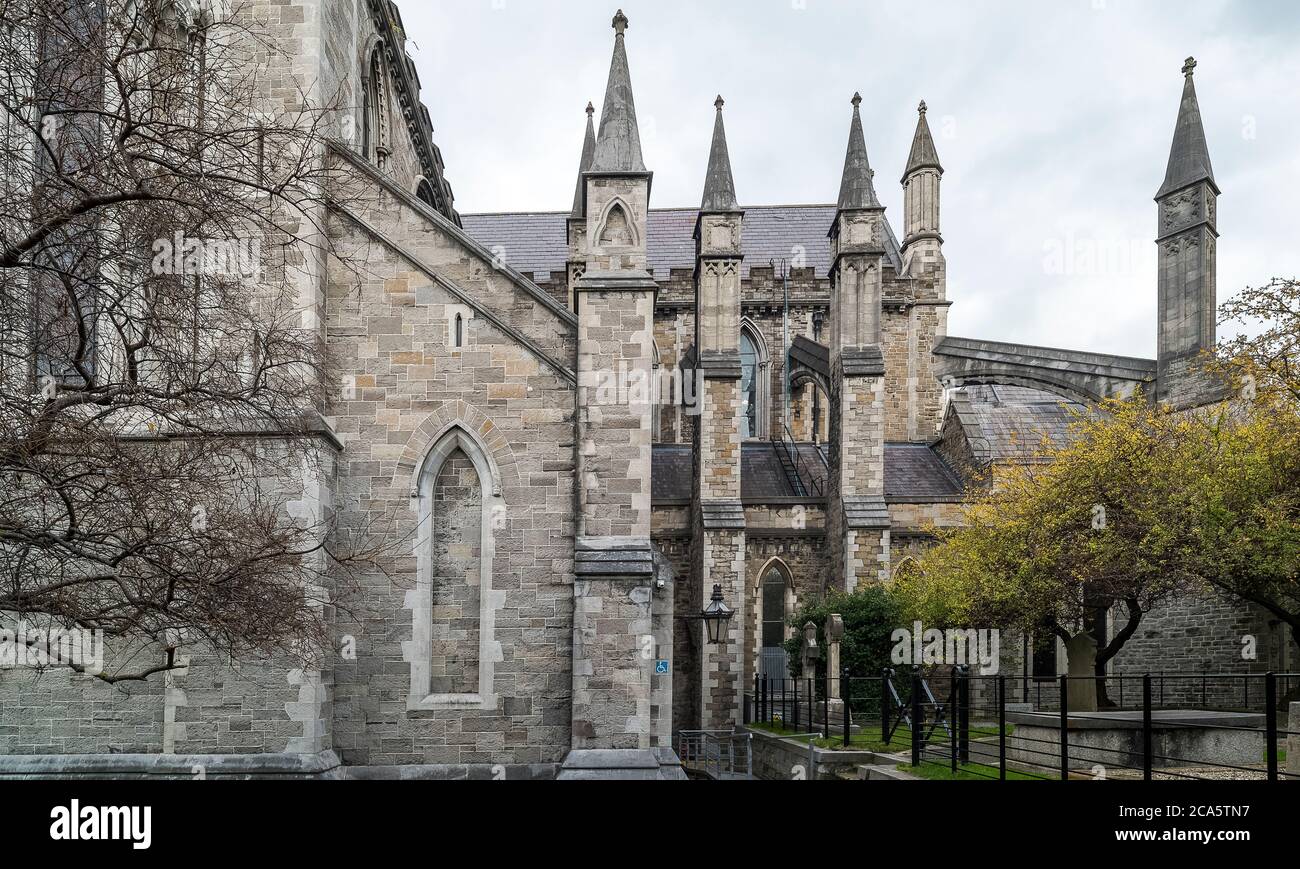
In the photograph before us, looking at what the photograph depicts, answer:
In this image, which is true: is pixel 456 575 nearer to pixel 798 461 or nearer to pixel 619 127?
pixel 619 127

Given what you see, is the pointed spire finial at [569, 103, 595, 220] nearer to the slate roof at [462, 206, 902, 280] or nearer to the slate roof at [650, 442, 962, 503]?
the slate roof at [462, 206, 902, 280]

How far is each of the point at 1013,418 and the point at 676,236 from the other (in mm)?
14510

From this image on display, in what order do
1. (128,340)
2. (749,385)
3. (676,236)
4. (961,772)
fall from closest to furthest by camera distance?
1. (128,340)
2. (961,772)
3. (749,385)
4. (676,236)

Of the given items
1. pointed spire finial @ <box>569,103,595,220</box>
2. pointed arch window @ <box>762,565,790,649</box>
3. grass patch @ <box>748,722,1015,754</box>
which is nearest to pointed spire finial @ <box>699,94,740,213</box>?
pointed spire finial @ <box>569,103,595,220</box>

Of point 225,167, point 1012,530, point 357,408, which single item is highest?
point 225,167

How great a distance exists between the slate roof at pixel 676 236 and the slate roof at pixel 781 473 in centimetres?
817

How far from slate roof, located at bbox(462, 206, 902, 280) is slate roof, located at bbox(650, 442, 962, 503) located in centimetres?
817

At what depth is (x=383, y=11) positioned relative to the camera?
631 inches

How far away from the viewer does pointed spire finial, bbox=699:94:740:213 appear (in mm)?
28250

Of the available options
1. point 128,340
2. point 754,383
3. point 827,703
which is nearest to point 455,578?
point 128,340

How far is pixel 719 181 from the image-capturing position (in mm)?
28438
